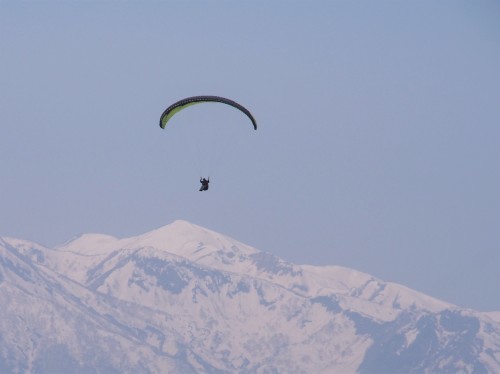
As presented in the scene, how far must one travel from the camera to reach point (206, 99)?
5098 inches

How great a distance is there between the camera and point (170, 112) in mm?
131625

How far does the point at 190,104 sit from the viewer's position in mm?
130375

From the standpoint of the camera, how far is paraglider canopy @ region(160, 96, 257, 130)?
12750 centimetres

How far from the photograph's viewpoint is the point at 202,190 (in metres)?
127

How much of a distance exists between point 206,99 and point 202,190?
9.63 metres

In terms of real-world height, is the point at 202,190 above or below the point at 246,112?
below

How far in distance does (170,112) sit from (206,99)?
4507 mm

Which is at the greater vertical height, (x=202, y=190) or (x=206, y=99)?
(x=206, y=99)

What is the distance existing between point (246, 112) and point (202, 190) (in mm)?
8949

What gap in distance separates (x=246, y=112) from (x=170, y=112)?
353 inches

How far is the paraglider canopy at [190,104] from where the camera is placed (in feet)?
418
